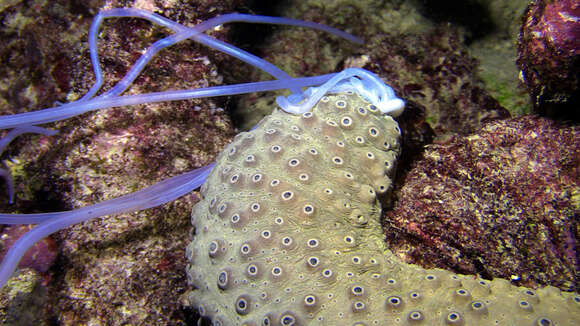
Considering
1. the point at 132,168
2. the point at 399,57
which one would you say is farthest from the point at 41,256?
the point at 399,57

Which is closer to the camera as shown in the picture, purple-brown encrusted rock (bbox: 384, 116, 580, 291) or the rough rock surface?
the rough rock surface

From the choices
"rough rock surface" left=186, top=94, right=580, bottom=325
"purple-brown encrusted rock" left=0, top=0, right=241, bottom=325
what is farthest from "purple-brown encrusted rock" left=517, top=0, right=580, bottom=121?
"purple-brown encrusted rock" left=0, top=0, right=241, bottom=325

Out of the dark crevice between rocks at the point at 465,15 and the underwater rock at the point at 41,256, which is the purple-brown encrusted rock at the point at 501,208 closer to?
the dark crevice between rocks at the point at 465,15

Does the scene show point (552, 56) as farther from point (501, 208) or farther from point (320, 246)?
point (320, 246)

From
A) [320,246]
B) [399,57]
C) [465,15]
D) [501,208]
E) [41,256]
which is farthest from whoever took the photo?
[465,15]

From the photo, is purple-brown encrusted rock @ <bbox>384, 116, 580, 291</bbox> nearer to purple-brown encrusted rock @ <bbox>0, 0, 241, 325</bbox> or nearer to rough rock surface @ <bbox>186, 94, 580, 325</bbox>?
rough rock surface @ <bbox>186, 94, 580, 325</bbox>

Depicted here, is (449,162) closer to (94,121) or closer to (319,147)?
(319,147)
